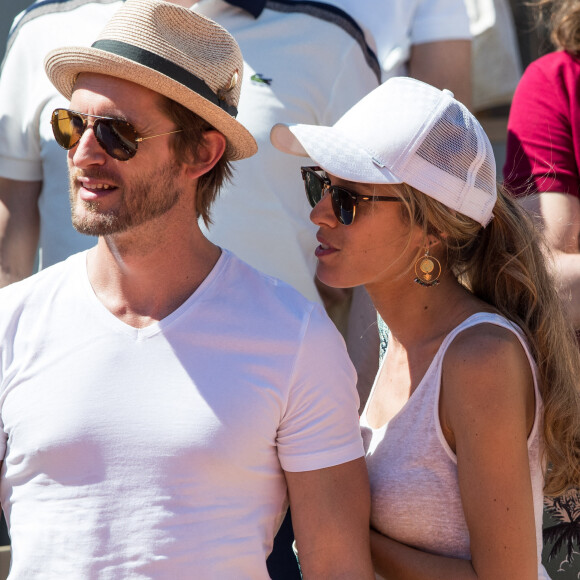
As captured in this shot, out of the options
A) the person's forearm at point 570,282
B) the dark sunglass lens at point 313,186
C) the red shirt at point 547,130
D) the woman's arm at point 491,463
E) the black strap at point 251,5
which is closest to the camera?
the woman's arm at point 491,463

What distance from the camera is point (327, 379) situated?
6.73ft

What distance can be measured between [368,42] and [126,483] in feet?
5.63

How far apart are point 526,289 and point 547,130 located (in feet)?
2.37

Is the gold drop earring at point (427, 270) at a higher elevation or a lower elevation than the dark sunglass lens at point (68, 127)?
lower

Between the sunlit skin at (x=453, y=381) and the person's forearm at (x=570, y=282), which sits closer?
the sunlit skin at (x=453, y=381)

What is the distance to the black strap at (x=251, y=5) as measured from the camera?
2.96 meters

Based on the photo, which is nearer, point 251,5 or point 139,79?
point 139,79

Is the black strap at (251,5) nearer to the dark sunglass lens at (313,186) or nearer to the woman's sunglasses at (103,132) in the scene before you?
the dark sunglass lens at (313,186)

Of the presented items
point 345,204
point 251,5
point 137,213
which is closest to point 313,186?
point 345,204

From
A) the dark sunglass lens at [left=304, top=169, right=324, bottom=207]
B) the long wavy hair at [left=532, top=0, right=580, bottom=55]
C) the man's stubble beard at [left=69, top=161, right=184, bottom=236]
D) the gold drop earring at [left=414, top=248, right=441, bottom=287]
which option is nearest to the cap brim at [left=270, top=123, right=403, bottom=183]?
the dark sunglass lens at [left=304, top=169, right=324, bottom=207]

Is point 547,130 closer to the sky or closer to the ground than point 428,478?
closer to the sky

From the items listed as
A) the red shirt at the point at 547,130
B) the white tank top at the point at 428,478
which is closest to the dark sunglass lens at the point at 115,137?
the white tank top at the point at 428,478

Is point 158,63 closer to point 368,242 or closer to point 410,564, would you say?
point 368,242

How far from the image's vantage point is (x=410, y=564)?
202 centimetres
